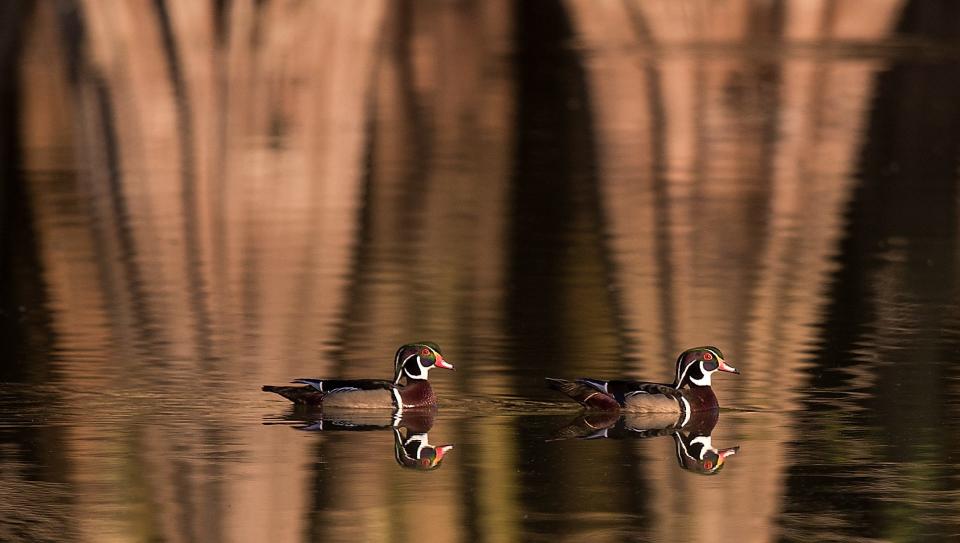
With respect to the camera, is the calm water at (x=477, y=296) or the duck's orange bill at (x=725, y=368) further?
the duck's orange bill at (x=725, y=368)

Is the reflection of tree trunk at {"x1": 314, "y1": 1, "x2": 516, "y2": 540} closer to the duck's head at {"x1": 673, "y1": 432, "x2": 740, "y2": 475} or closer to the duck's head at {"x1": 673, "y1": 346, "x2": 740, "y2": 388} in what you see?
the duck's head at {"x1": 673, "y1": 432, "x2": 740, "y2": 475}

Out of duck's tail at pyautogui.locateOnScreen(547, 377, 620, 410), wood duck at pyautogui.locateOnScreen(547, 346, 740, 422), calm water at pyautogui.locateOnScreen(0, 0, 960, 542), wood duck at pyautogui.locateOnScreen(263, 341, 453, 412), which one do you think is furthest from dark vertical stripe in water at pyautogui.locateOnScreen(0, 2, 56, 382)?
wood duck at pyautogui.locateOnScreen(547, 346, 740, 422)

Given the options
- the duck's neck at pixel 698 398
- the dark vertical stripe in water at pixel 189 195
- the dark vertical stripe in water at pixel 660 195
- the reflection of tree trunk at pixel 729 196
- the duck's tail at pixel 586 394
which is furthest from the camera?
the dark vertical stripe in water at pixel 660 195

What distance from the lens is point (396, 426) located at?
1060cm

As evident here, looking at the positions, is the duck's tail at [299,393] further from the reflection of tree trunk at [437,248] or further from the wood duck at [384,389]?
the reflection of tree trunk at [437,248]

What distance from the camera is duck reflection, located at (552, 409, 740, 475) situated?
10.1 m

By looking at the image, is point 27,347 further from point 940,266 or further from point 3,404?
point 940,266

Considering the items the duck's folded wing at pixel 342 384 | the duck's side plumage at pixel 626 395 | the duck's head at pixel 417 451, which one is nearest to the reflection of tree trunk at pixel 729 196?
the duck's side plumage at pixel 626 395

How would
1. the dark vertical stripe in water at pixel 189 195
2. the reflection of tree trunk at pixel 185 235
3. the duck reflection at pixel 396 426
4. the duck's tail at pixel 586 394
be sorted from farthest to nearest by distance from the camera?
the dark vertical stripe in water at pixel 189 195 → the duck's tail at pixel 586 394 → the duck reflection at pixel 396 426 → the reflection of tree trunk at pixel 185 235

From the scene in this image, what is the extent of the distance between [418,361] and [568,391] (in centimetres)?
66

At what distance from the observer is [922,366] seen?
11969 millimetres

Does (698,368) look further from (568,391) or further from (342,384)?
(342,384)

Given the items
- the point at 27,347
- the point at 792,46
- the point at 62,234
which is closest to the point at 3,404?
the point at 27,347

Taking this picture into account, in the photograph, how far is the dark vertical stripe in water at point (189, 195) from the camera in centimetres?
1314
